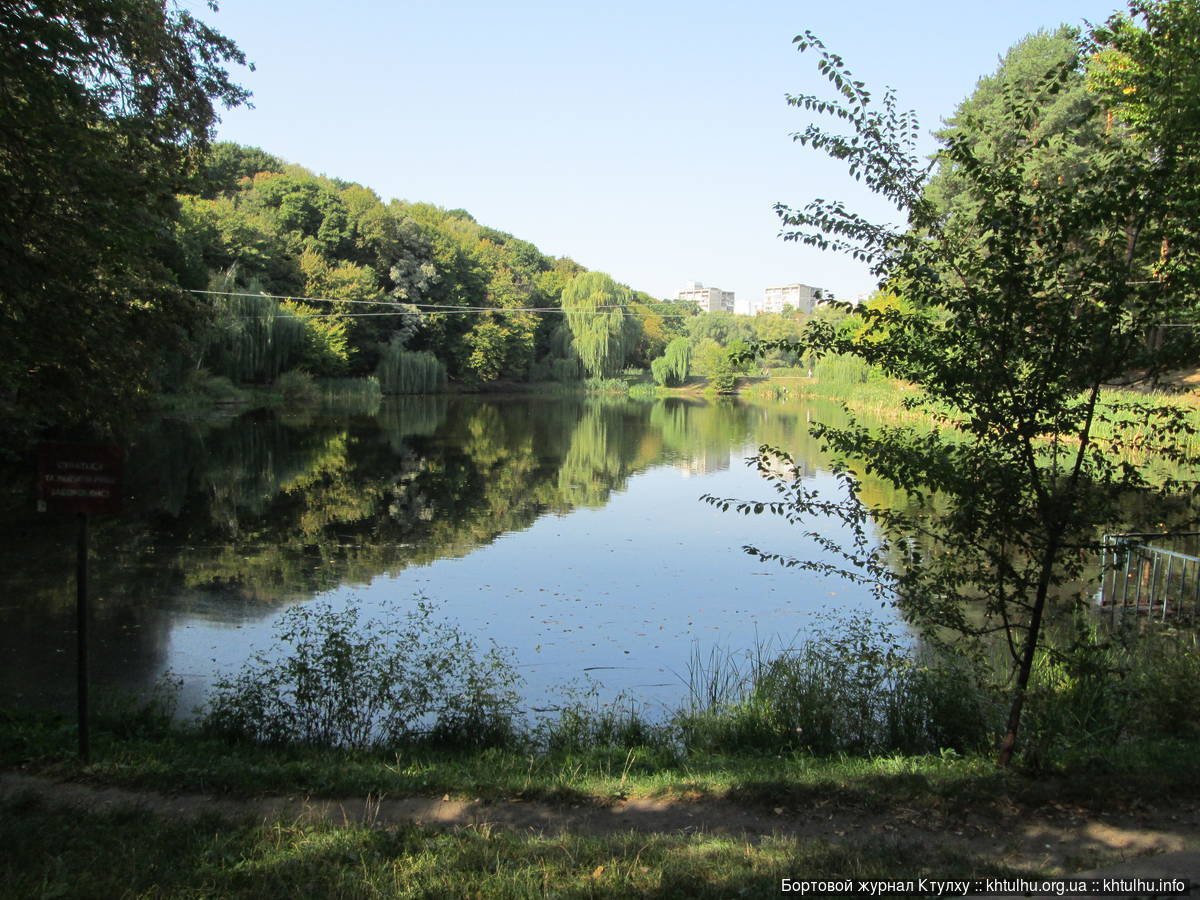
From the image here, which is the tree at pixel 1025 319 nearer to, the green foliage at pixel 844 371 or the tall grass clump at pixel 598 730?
the tall grass clump at pixel 598 730

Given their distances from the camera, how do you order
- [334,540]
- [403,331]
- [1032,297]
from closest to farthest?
[1032,297], [334,540], [403,331]

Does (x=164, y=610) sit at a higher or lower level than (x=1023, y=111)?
lower

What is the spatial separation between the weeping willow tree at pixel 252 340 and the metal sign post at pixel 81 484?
38661mm

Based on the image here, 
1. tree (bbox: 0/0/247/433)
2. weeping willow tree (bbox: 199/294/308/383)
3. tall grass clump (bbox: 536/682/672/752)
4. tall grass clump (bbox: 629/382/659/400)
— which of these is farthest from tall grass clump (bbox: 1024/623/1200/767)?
tall grass clump (bbox: 629/382/659/400)

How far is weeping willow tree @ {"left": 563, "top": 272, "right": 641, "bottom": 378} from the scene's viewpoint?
243ft

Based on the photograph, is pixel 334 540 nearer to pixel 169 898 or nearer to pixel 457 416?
pixel 169 898

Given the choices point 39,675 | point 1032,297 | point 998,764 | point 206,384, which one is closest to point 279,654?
point 39,675

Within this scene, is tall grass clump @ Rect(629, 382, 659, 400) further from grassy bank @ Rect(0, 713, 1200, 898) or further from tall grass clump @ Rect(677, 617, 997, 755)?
grassy bank @ Rect(0, 713, 1200, 898)

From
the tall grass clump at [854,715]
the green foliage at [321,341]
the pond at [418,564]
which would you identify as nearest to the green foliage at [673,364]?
the green foliage at [321,341]

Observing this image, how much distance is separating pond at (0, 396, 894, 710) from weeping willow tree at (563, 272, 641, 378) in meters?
46.1

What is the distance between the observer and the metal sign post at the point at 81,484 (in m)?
5.47

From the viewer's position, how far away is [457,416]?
46.8 m

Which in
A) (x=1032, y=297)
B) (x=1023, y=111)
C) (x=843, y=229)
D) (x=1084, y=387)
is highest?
(x=1023, y=111)

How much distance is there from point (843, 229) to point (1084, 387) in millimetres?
1702
